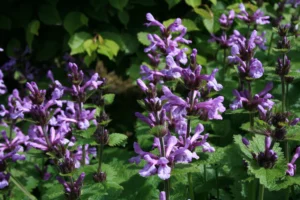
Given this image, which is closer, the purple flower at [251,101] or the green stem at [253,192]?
the green stem at [253,192]

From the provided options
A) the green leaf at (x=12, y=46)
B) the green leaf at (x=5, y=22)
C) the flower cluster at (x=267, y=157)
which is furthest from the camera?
the green leaf at (x=12, y=46)

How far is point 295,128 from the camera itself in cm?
235

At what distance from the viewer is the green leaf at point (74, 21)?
443 centimetres

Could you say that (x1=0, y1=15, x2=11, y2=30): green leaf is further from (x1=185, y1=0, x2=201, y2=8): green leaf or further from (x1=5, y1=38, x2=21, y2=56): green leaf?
(x1=185, y1=0, x2=201, y2=8): green leaf

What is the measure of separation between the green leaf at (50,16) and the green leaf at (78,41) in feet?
0.87

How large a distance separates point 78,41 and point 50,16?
1.31 ft

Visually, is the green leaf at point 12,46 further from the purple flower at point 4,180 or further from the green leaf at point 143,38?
the purple flower at point 4,180

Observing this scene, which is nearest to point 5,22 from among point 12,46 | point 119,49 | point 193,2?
point 12,46

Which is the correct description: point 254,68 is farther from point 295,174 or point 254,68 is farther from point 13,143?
point 13,143

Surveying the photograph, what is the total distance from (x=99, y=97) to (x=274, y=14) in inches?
98.5

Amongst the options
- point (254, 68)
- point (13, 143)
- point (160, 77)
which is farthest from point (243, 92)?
point (13, 143)

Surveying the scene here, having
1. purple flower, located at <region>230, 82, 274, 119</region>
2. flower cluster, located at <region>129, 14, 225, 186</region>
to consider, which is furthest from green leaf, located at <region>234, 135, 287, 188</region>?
purple flower, located at <region>230, 82, 274, 119</region>

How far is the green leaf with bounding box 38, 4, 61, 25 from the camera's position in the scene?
4.54 metres

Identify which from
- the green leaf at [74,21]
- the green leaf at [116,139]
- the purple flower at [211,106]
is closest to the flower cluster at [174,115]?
the purple flower at [211,106]
